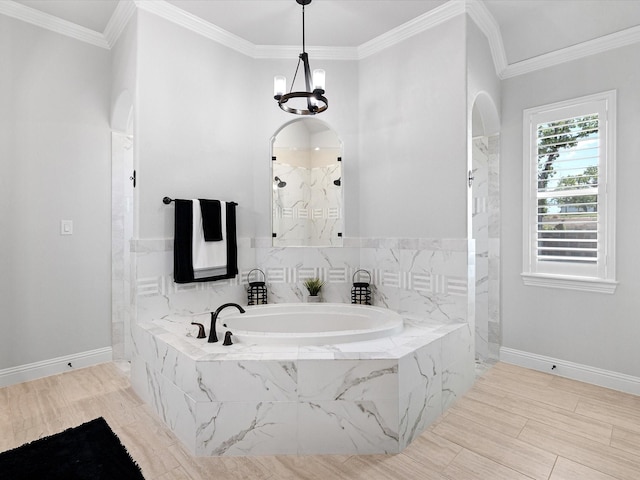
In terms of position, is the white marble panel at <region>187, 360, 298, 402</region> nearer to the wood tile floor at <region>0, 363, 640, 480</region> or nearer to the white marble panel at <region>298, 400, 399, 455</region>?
the white marble panel at <region>298, 400, 399, 455</region>

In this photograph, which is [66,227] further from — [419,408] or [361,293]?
[419,408]

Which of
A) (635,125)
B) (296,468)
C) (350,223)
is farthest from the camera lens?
(350,223)

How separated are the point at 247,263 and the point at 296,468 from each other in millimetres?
1750

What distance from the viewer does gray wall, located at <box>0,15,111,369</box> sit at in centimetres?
254

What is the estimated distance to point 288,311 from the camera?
111 inches

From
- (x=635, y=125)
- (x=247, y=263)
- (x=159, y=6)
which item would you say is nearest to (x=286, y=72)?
(x=159, y=6)

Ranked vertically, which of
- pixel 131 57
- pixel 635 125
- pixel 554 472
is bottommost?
pixel 554 472

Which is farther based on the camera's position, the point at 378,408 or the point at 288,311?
the point at 288,311

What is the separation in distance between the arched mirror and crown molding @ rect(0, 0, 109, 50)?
5.70 ft

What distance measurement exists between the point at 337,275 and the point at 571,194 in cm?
199

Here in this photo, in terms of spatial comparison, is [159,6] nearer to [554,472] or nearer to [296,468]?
[296,468]

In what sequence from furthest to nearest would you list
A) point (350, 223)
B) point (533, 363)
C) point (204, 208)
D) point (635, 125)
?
point (350, 223) < point (533, 363) < point (204, 208) < point (635, 125)

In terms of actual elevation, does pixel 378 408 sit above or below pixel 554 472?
above

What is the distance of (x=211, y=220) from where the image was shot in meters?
2.70
